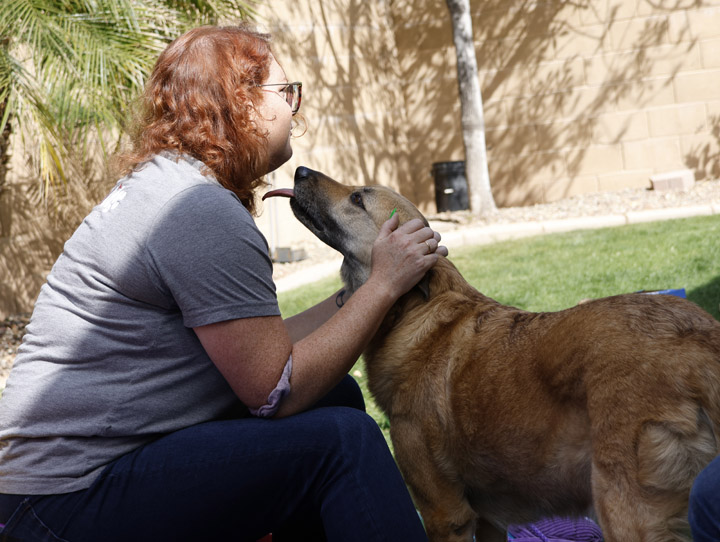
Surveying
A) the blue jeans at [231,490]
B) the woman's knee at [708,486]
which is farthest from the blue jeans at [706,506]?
the blue jeans at [231,490]

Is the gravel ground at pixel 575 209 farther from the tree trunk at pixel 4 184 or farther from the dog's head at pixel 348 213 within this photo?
the dog's head at pixel 348 213

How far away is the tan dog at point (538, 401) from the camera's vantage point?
6.46 feet

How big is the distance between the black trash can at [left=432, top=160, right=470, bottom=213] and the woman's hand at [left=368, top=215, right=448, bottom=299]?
926 cm

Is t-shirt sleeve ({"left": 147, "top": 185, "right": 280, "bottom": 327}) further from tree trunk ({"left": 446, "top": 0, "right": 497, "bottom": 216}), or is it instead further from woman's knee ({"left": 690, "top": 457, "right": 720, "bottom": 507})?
tree trunk ({"left": 446, "top": 0, "right": 497, "bottom": 216})

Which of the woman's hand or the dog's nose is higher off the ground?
the dog's nose

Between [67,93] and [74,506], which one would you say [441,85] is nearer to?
[67,93]

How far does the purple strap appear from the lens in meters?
2.06

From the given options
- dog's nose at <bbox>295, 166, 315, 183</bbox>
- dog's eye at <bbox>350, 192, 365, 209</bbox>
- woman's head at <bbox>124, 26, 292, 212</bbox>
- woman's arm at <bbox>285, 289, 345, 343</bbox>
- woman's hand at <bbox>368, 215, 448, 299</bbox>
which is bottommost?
woman's arm at <bbox>285, 289, 345, 343</bbox>

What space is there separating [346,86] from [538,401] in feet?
32.0

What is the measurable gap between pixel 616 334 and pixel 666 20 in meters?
10.2

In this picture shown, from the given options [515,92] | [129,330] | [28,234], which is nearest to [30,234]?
[28,234]

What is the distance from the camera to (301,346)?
2.14 meters

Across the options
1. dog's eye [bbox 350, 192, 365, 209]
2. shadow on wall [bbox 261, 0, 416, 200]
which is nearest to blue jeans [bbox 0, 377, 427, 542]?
dog's eye [bbox 350, 192, 365, 209]

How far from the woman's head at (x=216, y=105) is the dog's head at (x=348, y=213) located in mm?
536
